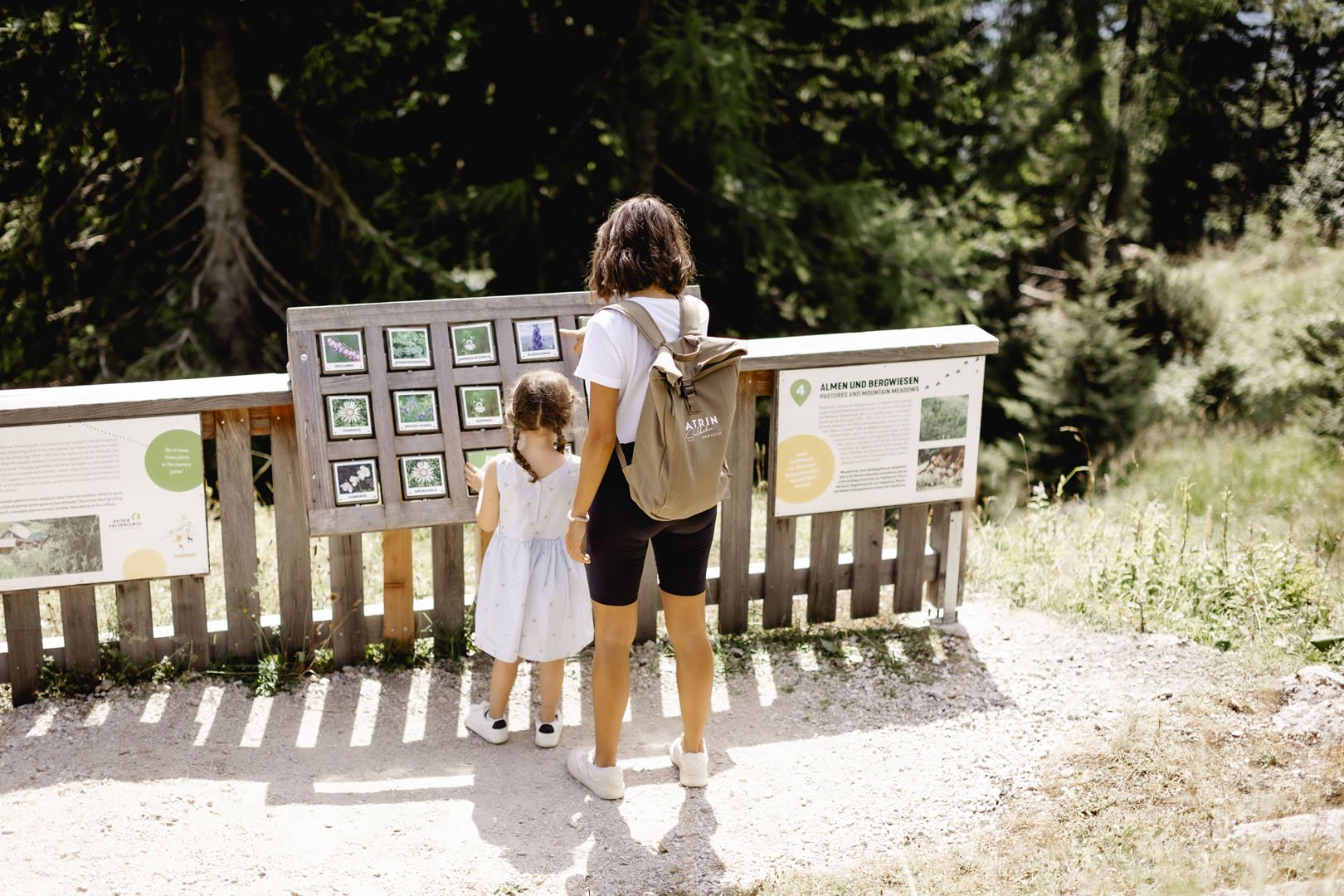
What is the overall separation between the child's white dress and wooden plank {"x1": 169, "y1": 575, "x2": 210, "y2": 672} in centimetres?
131

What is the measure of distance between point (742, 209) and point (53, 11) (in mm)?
6600

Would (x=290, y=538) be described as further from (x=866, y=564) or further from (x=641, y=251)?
(x=866, y=564)

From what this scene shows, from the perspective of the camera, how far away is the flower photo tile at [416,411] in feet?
15.0

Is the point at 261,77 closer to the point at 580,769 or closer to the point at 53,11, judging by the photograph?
the point at 53,11

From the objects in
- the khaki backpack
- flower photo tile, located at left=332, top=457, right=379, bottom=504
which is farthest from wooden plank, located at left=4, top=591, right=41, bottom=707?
the khaki backpack

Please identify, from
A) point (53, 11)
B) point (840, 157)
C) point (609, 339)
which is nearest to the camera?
point (609, 339)

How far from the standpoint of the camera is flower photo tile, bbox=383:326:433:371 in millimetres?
4591

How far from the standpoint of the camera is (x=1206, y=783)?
13.0 ft

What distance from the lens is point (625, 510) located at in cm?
369

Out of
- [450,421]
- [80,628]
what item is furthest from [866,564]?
[80,628]

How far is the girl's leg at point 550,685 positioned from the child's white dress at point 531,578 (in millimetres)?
60

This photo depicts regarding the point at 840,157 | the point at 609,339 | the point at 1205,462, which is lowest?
the point at 1205,462

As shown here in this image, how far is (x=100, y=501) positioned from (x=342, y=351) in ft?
3.70

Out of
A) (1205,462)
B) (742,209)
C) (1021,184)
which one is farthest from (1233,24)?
(742,209)
